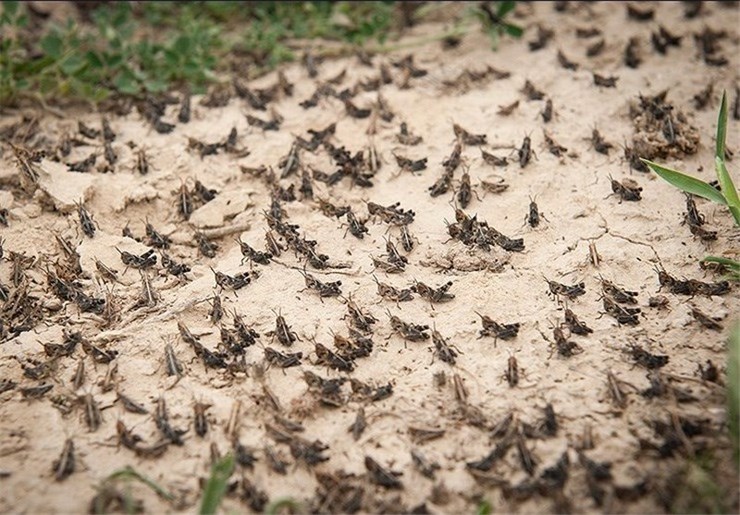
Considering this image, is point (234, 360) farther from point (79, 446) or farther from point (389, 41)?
point (389, 41)

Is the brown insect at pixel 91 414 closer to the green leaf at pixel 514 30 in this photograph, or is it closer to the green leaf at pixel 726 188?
the green leaf at pixel 726 188

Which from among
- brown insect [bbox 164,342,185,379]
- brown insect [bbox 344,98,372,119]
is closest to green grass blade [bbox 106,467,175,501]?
brown insect [bbox 164,342,185,379]

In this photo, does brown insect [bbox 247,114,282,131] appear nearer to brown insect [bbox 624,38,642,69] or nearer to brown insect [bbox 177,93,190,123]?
brown insect [bbox 177,93,190,123]

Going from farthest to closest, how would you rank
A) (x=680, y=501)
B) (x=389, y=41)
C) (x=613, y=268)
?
(x=389, y=41) → (x=613, y=268) → (x=680, y=501)

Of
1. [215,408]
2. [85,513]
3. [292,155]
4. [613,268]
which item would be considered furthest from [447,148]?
[85,513]

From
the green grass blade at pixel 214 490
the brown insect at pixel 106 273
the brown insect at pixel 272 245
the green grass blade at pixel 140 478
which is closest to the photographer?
the green grass blade at pixel 214 490

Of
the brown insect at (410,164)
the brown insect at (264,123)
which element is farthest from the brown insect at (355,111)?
the brown insect at (410,164)

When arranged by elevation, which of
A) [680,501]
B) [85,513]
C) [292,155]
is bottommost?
[85,513]
